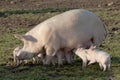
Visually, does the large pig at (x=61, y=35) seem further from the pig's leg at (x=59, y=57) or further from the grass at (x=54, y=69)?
the grass at (x=54, y=69)

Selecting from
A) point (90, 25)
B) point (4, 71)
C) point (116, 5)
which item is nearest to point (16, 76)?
point (4, 71)

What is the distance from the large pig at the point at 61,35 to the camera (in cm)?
1092

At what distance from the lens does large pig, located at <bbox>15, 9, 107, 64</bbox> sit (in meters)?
10.9

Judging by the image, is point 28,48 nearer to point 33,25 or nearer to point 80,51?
point 80,51

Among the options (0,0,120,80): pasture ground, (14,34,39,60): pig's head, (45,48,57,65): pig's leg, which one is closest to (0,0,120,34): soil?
(0,0,120,80): pasture ground

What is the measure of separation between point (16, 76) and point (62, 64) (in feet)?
4.72

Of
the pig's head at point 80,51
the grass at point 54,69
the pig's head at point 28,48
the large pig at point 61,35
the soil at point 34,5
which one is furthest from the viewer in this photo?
the soil at point 34,5

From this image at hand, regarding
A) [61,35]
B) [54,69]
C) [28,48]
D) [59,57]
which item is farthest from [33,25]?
[54,69]

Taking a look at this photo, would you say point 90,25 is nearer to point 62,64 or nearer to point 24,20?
point 62,64

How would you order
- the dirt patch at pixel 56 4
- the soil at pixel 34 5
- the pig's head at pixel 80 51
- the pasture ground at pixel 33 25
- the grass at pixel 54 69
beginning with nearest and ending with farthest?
the grass at pixel 54 69, the pasture ground at pixel 33 25, the pig's head at pixel 80 51, the soil at pixel 34 5, the dirt patch at pixel 56 4

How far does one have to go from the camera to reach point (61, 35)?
10.9m

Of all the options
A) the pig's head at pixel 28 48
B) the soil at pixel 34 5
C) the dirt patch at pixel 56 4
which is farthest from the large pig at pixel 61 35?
the dirt patch at pixel 56 4

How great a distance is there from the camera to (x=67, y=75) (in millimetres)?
10195

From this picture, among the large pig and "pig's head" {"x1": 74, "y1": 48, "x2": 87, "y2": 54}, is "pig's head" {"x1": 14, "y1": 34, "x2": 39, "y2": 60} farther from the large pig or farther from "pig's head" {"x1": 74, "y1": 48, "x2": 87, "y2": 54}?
"pig's head" {"x1": 74, "y1": 48, "x2": 87, "y2": 54}
